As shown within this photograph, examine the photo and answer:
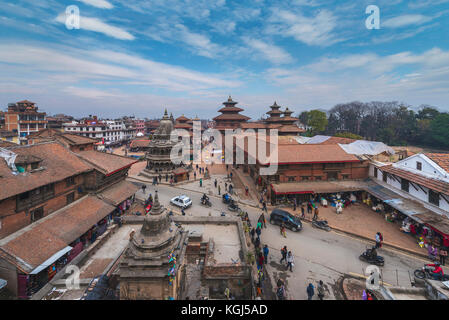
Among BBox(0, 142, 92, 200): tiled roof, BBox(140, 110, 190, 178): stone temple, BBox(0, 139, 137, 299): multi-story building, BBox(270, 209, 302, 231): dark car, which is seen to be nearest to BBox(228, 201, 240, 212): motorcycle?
BBox(270, 209, 302, 231): dark car

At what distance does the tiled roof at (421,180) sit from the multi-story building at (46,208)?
25.9m

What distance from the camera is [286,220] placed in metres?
18.7

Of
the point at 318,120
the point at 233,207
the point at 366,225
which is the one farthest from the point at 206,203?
the point at 318,120

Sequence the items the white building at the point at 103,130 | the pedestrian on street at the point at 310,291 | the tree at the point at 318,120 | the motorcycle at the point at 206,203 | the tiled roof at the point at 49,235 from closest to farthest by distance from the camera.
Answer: the pedestrian on street at the point at 310,291 < the tiled roof at the point at 49,235 < the motorcycle at the point at 206,203 < the tree at the point at 318,120 < the white building at the point at 103,130

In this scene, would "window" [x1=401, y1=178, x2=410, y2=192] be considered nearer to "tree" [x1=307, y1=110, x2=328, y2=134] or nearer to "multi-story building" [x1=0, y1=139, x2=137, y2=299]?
"multi-story building" [x1=0, y1=139, x2=137, y2=299]

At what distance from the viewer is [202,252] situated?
14.0 meters

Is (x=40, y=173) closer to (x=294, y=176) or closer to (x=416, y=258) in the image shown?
(x=294, y=176)

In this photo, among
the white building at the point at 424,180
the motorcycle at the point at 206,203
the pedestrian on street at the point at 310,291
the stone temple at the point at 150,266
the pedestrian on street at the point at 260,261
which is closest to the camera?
the stone temple at the point at 150,266

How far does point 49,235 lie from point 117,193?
7.90 m

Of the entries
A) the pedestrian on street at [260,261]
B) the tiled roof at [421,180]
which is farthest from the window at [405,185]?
the pedestrian on street at [260,261]

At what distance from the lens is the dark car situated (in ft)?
60.3

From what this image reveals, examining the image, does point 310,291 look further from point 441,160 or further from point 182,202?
point 441,160

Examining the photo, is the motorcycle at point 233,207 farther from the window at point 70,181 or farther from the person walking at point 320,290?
the window at point 70,181

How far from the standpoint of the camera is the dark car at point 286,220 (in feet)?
60.3
